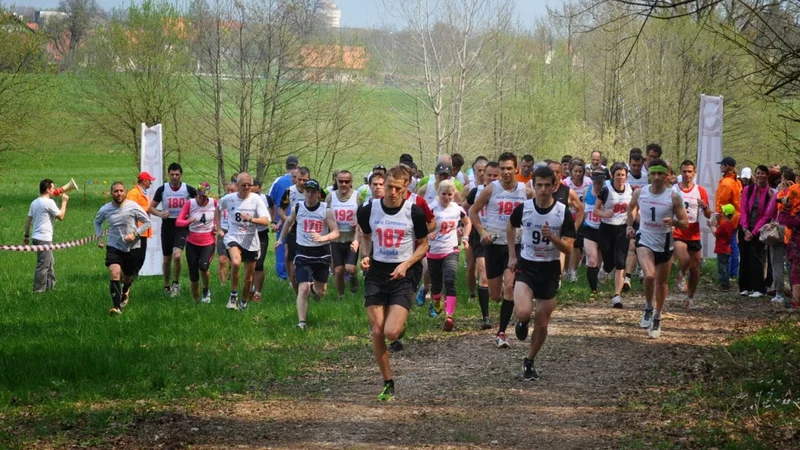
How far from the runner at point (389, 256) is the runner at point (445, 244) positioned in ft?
11.9

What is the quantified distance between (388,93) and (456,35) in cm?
449

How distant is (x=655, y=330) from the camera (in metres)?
13.0

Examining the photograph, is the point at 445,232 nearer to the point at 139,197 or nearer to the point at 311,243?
the point at 311,243

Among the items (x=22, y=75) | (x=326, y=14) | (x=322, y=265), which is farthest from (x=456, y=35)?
(x=322, y=265)

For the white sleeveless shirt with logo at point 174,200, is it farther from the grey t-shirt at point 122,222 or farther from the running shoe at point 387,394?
the running shoe at point 387,394

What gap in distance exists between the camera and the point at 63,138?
58.2 meters

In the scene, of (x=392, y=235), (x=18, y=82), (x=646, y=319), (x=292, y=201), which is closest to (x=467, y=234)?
(x=646, y=319)

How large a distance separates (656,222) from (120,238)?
7.78 m

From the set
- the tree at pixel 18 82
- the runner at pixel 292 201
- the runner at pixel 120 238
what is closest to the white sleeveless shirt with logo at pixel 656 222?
the runner at pixel 292 201

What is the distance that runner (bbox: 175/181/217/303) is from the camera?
16312 millimetres

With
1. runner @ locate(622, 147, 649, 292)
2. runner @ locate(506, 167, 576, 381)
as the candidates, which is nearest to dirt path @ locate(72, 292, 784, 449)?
runner @ locate(506, 167, 576, 381)

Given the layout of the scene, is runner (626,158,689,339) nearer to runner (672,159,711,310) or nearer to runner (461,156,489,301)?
runner (672,159,711,310)

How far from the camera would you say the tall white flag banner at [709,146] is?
66.7 ft

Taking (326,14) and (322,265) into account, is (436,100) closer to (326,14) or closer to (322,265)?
(326,14)
